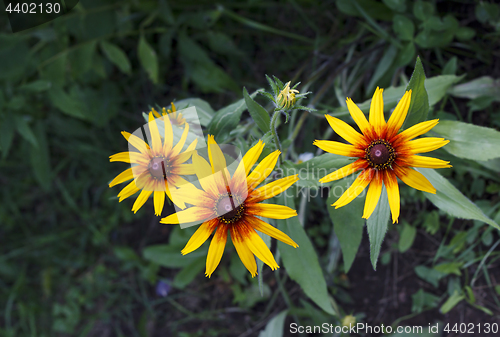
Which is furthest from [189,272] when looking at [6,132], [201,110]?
[6,132]

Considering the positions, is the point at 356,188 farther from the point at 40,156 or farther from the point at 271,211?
the point at 40,156

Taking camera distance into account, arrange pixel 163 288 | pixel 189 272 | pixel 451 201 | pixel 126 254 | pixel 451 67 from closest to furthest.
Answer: pixel 451 201, pixel 451 67, pixel 189 272, pixel 163 288, pixel 126 254

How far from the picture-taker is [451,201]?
135 cm

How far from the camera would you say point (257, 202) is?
120 cm

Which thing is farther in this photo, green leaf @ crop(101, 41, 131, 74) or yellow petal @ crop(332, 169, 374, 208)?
green leaf @ crop(101, 41, 131, 74)

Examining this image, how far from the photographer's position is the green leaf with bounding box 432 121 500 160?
4.59 ft

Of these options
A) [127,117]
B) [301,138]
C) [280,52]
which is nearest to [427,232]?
[301,138]

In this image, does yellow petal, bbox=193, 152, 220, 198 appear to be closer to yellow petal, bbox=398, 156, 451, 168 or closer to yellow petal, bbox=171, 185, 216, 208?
yellow petal, bbox=171, 185, 216, 208

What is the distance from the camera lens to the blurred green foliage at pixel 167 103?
189 centimetres

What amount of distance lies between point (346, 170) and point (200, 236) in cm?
54

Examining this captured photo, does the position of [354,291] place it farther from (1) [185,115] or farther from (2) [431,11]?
(2) [431,11]

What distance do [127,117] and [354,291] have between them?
2122 mm

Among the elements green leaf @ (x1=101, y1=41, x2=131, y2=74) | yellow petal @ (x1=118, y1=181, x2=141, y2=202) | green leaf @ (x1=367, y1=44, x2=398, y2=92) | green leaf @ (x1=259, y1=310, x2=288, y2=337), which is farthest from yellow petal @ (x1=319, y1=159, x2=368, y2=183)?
green leaf @ (x1=101, y1=41, x2=131, y2=74)

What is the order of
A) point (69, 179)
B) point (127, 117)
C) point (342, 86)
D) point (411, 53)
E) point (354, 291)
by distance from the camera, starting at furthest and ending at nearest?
point (69, 179) → point (127, 117) → point (354, 291) → point (342, 86) → point (411, 53)
